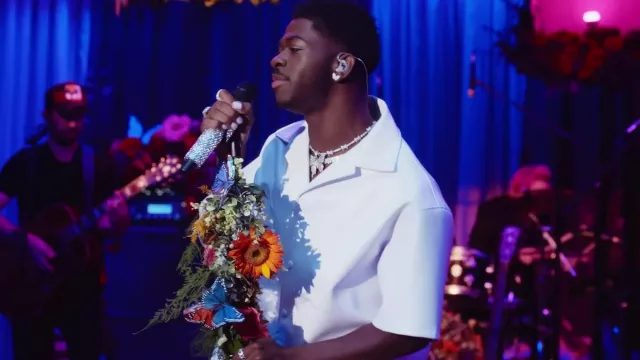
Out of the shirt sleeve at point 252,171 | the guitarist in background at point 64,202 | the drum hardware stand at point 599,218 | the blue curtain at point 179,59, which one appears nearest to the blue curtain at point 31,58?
the blue curtain at point 179,59

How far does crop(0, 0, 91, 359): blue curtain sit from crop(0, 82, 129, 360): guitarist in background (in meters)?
0.38

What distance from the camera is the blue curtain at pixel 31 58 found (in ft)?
15.8

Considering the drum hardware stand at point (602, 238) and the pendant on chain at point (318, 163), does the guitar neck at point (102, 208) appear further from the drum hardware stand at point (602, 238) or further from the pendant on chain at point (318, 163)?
the pendant on chain at point (318, 163)

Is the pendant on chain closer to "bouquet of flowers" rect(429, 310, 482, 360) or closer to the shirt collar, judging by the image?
the shirt collar

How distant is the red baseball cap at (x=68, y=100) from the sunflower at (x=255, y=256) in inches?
127

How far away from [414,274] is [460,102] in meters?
3.03

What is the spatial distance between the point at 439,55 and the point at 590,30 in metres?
0.80

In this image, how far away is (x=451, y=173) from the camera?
14.3ft

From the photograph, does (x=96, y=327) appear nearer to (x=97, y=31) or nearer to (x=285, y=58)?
(x=97, y=31)

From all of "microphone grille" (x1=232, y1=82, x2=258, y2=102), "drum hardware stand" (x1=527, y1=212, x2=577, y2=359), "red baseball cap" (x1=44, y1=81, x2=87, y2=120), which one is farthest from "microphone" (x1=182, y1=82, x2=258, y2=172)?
"red baseball cap" (x1=44, y1=81, x2=87, y2=120)

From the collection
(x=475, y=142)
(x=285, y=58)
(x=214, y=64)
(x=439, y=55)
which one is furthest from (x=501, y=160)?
(x=285, y=58)

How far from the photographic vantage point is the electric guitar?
4195 mm

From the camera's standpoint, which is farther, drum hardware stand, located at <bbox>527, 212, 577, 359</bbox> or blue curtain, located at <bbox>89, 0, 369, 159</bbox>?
blue curtain, located at <bbox>89, 0, 369, 159</bbox>

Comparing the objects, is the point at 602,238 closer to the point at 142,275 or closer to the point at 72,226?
the point at 142,275
